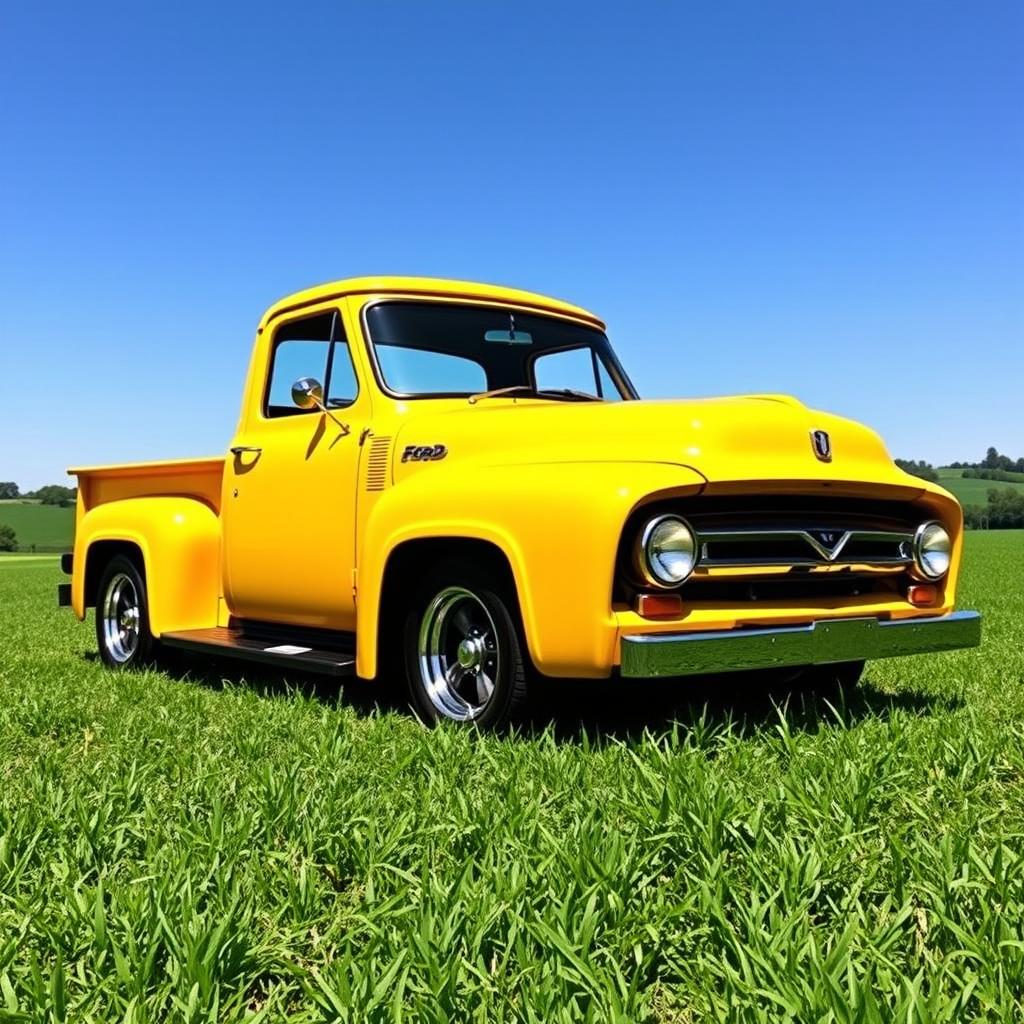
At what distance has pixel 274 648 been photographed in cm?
519

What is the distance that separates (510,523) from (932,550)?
2031 mm

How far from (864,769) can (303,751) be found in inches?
78.0

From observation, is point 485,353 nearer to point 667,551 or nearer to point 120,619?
point 667,551

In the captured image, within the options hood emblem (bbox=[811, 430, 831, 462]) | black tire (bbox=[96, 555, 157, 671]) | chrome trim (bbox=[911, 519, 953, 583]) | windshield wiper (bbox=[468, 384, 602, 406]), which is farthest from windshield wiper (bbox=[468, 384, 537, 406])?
black tire (bbox=[96, 555, 157, 671])

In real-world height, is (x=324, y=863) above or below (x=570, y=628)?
below

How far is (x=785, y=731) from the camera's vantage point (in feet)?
12.0

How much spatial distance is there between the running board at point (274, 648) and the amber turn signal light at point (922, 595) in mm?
2504

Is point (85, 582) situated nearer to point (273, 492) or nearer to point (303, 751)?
point (273, 492)

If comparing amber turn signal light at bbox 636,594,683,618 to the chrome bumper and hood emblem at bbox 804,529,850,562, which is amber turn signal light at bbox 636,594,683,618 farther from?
hood emblem at bbox 804,529,850,562

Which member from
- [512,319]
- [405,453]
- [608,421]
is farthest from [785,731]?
[512,319]

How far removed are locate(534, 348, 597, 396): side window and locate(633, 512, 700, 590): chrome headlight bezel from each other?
2082 mm

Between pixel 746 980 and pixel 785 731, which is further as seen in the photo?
pixel 785 731

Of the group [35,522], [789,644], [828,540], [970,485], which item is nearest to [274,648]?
Result: [789,644]

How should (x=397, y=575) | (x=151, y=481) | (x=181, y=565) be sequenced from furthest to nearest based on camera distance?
(x=151, y=481) < (x=181, y=565) < (x=397, y=575)
